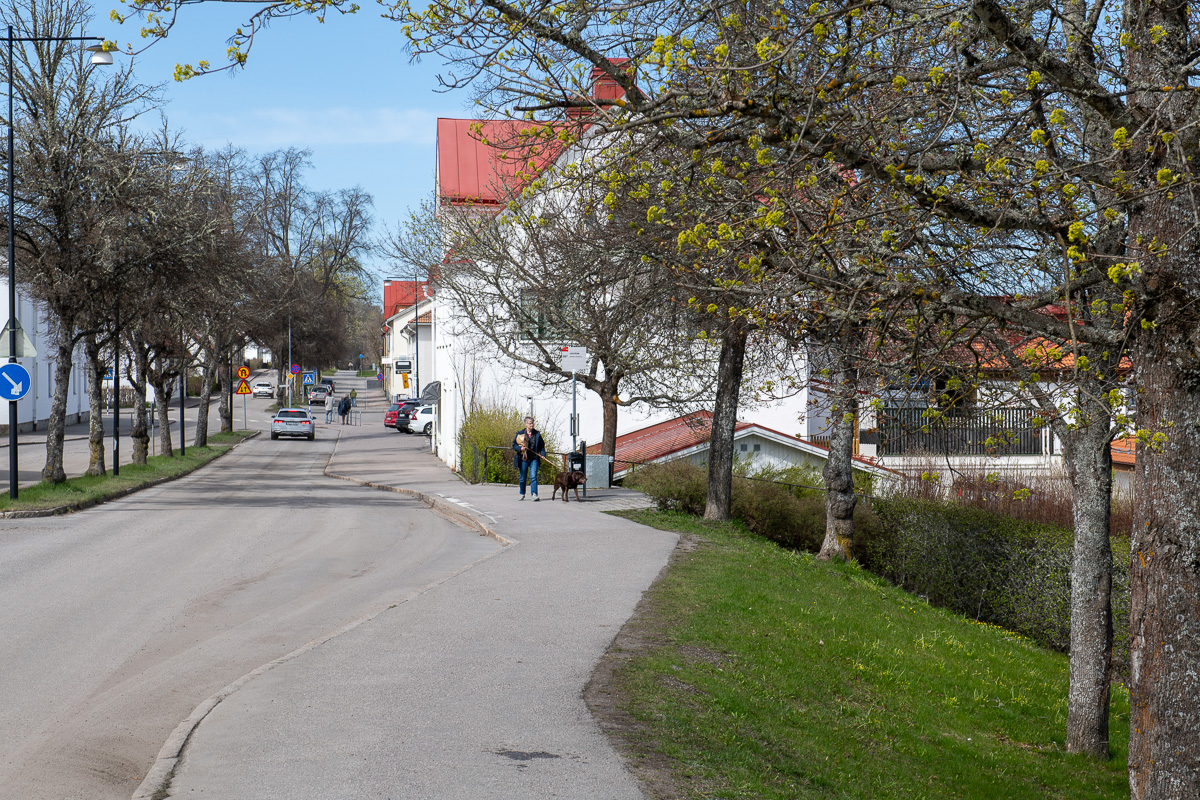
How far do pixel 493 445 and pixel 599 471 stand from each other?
469 cm

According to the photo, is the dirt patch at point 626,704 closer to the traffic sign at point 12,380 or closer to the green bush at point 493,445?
the traffic sign at point 12,380

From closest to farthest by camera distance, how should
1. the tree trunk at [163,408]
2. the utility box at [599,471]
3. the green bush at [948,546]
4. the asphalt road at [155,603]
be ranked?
the asphalt road at [155,603], the green bush at [948,546], the utility box at [599,471], the tree trunk at [163,408]

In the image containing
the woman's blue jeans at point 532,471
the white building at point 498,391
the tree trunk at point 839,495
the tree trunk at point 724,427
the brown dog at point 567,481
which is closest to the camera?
the tree trunk at point 839,495

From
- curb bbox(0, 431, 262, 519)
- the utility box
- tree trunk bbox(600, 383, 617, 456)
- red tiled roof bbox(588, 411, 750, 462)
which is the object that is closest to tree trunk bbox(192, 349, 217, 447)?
curb bbox(0, 431, 262, 519)

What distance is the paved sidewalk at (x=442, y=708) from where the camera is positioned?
204 inches

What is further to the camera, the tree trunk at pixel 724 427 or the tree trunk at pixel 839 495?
the tree trunk at pixel 724 427

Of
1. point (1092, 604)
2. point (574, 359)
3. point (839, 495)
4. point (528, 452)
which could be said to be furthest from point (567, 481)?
point (1092, 604)

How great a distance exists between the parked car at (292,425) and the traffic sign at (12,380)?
34625 millimetres

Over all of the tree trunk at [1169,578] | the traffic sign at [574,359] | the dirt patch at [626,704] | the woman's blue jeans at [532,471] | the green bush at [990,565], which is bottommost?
the green bush at [990,565]

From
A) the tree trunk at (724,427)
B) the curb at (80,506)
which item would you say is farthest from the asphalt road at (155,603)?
the tree trunk at (724,427)

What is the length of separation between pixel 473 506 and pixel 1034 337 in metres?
15.4

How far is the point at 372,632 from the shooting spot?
8867 millimetres

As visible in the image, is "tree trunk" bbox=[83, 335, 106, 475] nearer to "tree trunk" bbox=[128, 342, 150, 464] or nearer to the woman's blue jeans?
"tree trunk" bbox=[128, 342, 150, 464]

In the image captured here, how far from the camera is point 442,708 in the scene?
6.52 m
